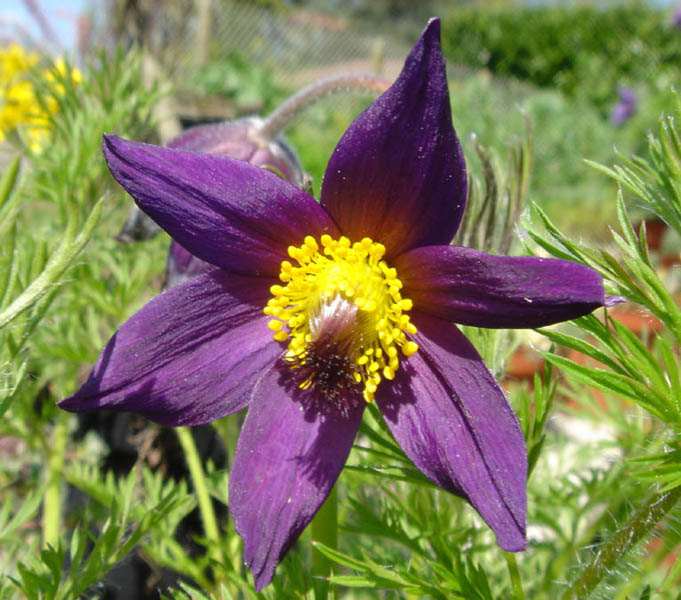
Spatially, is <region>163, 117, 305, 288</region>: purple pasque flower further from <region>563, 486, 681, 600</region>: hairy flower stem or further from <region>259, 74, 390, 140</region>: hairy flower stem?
<region>563, 486, 681, 600</region>: hairy flower stem

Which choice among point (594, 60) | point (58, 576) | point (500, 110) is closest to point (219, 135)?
point (58, 576)

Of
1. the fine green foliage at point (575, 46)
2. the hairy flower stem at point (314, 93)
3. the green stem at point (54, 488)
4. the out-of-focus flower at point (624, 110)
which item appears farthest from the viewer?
the fine green foliage at point (575, 46)

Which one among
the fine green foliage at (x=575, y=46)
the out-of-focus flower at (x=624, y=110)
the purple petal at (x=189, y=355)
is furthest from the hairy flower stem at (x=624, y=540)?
the fine green foliage at (x=575, y=46)

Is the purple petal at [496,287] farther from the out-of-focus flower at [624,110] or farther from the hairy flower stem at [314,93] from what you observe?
the out-of-focus flower at [624,110]

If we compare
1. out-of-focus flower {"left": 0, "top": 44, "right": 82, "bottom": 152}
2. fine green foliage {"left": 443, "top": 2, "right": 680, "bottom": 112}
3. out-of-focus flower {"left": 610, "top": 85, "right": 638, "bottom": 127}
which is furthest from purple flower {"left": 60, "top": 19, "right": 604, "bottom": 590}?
fine green foliage {"left": 443, "top": 2, "right": 680, "bottom": 112}

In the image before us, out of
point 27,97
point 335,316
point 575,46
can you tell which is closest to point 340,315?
point 335,316

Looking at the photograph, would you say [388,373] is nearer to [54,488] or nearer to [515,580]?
[515,580]
